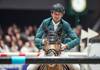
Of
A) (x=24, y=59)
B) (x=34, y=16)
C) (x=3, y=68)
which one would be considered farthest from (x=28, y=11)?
(x=24, y=59)

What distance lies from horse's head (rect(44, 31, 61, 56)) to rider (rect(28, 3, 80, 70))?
0.25m

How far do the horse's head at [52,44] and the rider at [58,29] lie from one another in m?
0.25

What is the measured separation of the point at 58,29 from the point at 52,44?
55cm

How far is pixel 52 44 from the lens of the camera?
4.64m

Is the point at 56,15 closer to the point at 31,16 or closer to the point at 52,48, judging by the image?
the point at 52,48

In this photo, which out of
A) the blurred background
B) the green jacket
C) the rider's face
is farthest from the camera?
the blurred background

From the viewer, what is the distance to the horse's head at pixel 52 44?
4559 millimetres

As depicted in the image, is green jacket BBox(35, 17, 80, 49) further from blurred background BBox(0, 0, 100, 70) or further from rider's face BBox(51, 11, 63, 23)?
blurred background BBox(0, 0, 100, 70)

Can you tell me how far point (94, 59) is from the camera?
3.11 metres

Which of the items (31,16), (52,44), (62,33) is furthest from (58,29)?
(31,16)

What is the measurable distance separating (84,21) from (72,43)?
280 inches

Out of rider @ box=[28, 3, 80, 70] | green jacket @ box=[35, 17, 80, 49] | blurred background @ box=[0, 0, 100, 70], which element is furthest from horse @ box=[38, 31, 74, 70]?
blurred background @ box=[0, 0, 100, 70]

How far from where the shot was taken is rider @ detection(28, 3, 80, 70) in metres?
5.09

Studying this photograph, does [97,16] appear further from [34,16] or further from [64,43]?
[64,43]
